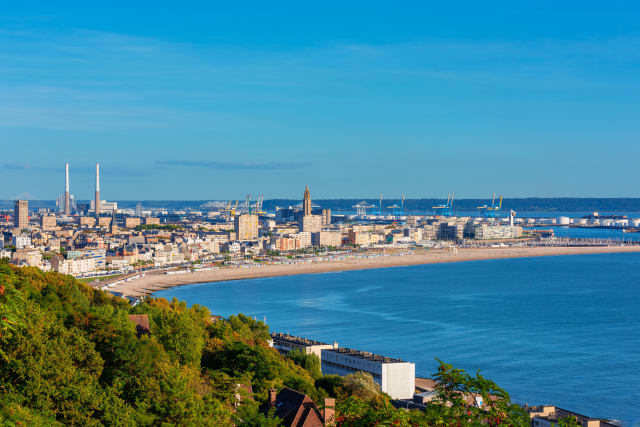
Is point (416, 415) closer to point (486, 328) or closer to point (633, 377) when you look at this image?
point (633, 377)

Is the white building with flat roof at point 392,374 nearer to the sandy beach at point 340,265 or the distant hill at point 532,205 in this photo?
the sandy beach at point 340,265

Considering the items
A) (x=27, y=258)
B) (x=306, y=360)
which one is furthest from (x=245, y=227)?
(x=306, y=360)

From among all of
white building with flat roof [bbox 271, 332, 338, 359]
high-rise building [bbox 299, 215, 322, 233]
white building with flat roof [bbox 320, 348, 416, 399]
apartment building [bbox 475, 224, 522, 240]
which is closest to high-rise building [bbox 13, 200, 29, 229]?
high-rise building [bbox 299, 215, 322, 233]

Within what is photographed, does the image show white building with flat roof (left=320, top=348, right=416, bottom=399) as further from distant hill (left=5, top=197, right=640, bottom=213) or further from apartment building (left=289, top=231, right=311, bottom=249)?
distant hill (left=5, top=197, right=640, bottom=213)

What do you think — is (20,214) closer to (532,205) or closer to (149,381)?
(149,381)

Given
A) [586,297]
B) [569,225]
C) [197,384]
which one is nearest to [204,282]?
[586,297]
